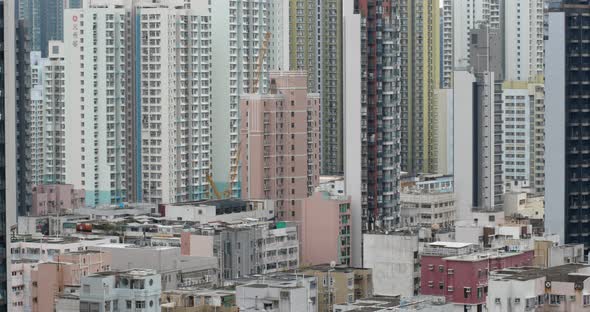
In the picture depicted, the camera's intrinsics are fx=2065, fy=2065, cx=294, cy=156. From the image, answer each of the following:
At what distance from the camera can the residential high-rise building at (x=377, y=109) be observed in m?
62.2

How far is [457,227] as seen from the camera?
180 feet

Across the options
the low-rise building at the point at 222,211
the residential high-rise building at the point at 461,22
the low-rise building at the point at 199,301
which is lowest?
the low-rise building at the point at 199,301

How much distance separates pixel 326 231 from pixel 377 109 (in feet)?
15.6

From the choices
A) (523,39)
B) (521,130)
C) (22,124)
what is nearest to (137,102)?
(22,124)

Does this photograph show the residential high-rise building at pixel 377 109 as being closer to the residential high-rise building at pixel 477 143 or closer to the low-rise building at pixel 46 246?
the low-rise building at pixel 46 246

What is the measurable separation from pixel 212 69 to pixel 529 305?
43.4 m

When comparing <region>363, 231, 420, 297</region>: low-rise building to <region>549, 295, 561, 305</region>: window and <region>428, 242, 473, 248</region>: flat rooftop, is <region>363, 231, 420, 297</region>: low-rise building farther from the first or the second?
<region>549, 295, 561, 305</region>: window

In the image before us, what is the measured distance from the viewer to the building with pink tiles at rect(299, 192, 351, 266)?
59281 millimetres

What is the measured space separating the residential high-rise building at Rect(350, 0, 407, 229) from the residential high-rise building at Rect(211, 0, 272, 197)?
1878 centimetres

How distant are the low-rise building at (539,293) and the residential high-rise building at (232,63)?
41353 millimetres

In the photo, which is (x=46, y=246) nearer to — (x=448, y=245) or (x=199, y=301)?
(x=448, y=245)

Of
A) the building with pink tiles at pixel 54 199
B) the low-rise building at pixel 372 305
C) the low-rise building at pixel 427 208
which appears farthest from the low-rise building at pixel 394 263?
the building with pink tiles at pixel 54 199

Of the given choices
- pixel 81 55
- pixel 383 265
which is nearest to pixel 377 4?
pixel 383 265

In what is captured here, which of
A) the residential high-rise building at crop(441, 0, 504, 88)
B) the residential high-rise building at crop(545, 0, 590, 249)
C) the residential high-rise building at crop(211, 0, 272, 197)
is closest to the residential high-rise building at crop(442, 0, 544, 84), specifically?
the residential high-rise building at crop(441, 0, 504, 88)
